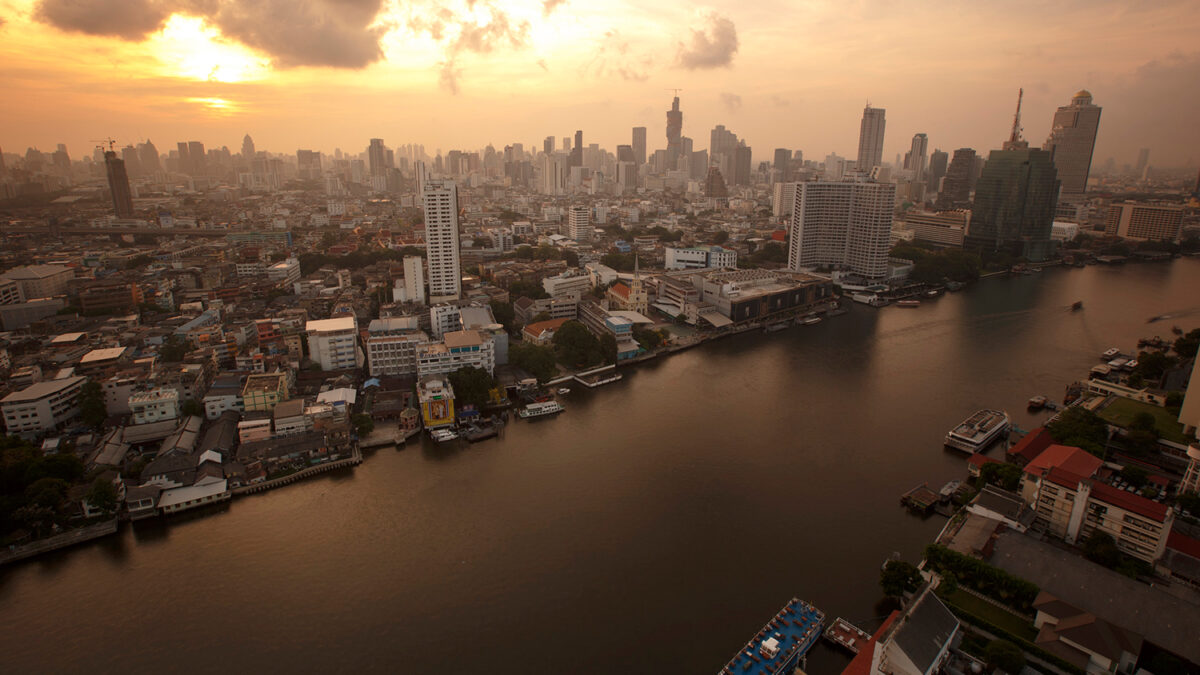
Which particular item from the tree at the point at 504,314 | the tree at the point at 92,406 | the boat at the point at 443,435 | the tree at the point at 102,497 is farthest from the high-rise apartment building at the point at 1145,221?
the tree at the point at 92,406

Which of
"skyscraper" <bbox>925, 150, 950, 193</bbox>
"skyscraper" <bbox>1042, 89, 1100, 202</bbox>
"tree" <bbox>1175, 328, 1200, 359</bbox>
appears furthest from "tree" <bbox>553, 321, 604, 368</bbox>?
"skyscraper" <bbox>925, 150, 950, 193</bbox>

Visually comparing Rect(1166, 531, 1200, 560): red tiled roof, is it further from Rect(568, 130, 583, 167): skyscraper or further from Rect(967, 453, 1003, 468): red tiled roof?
Rect(568, 130, 583, 167): skyscraper

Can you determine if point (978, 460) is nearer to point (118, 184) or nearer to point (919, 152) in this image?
point (118, 184)

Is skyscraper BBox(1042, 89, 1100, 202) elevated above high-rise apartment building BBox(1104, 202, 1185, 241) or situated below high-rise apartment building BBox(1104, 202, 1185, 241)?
above

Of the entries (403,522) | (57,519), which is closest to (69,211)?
(57,519)

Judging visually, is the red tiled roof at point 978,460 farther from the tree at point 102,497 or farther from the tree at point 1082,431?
the tree at point 102,497

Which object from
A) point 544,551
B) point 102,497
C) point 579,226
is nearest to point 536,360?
point 544,551

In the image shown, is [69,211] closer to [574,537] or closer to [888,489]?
[574,537]
